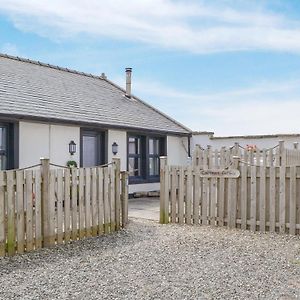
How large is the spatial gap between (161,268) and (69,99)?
10237 millimetres

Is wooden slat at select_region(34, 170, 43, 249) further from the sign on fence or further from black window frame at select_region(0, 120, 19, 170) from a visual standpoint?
black window frame at select_region(0, 120, 19, 170)

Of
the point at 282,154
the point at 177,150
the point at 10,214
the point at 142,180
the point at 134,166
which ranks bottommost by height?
the point at 142,180

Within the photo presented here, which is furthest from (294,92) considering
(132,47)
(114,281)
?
(114,281)

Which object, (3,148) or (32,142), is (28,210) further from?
(32,142)

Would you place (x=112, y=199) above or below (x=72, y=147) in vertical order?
below

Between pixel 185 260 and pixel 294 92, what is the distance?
13724 millimetres

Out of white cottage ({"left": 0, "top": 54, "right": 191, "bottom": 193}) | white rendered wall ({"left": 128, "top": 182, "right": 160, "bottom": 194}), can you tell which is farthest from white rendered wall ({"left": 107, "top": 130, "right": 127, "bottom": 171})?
white rendered wall ({"left": 128, "top": 182, "right": 160, "bottom": 194})

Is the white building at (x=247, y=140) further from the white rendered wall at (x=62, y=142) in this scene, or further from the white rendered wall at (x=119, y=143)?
the white rendered wall at (x=62, y=142)

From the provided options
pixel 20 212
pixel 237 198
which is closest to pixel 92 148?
pixel 237 198

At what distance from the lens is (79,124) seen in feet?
43.7

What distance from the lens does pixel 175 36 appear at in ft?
45.6

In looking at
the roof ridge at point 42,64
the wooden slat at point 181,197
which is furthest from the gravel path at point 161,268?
the roof ridge at point 42,64

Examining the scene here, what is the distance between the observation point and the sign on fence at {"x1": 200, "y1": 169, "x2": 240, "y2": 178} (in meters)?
8.68

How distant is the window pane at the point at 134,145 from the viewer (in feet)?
52.9
